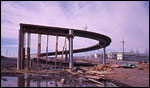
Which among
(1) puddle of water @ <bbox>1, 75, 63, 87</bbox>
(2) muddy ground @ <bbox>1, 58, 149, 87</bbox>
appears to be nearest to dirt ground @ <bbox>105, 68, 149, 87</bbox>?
(2) muddy ground @ <bbox>1, 58, 149, 87</bbox>

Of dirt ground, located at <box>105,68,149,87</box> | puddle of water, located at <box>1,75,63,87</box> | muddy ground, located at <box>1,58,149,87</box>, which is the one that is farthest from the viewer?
dirt ground, located at <box>105,68,149,87</box>

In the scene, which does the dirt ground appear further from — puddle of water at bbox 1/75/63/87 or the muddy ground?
puddle of water at bbox 1/75/63/87

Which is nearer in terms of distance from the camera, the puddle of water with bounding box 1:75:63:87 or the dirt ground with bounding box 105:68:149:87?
the puddle of water with bounding box 1:75:63:87

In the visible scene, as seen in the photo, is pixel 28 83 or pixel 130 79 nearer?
pixel 28 83

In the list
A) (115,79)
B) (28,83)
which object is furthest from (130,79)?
(28,83)

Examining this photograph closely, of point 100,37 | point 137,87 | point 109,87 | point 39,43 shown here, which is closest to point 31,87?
point 109,87

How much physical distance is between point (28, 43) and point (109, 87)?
1611 centimetres

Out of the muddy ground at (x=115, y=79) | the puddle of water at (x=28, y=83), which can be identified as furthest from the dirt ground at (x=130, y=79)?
the puddle of water at (x=28, y=83)

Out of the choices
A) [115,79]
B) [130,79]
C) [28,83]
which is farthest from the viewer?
[130,79]

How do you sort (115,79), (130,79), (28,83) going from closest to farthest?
(28,83) < (115,79) < (130,79)

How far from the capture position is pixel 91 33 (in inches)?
1324

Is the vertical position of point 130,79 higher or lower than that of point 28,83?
lower

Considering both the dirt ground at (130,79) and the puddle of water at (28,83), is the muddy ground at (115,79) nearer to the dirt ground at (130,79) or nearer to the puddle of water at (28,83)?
the dirt ground at (130,79)

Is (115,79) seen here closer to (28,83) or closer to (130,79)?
(130,79)
